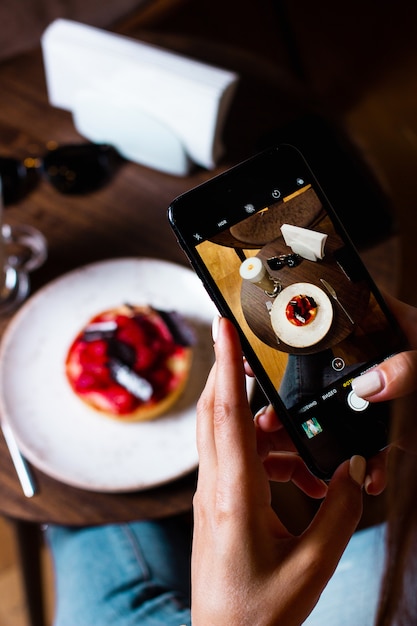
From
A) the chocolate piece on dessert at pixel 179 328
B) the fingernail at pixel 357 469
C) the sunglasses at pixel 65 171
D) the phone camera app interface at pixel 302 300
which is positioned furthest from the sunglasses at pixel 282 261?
the sunglasses at pixel 65 171

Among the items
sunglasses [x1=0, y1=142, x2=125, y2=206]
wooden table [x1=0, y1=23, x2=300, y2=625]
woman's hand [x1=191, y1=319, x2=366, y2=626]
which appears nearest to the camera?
woman's hand [x1=191, y1=319, x2=366, y2=626]

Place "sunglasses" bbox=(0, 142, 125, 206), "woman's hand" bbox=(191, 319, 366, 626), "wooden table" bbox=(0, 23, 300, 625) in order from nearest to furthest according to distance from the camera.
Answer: "woman's hand" bbox=(191, 319, 366, 626) → "wooden table" bbox=(0, 23, 300, 625) → "sunglasses" bbox=(0, 142, 125, 206)

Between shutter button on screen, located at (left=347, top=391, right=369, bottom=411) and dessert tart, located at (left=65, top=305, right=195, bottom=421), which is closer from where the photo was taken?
shutter button on screen, located at (left=347, top=391, right=369, bottom=411)

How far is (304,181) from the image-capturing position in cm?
37

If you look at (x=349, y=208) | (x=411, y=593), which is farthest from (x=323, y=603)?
(x=349, y=208)

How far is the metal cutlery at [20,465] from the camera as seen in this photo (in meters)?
0.57

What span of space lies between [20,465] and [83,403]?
3.1 inches

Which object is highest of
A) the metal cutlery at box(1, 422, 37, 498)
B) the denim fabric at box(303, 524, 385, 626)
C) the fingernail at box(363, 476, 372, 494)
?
the fingernail at box(363, 476, 372, 494)

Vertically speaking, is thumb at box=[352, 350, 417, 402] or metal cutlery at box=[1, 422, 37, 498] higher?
thumb at box=[352, 350, 417, 402]

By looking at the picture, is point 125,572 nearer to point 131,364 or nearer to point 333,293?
point 131,364

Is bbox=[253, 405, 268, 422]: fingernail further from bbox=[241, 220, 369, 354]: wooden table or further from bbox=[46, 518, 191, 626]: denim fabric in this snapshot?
bbox=[46, 518, 191, 626]: denim fabric

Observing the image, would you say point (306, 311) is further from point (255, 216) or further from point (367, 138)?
point (367, 138)

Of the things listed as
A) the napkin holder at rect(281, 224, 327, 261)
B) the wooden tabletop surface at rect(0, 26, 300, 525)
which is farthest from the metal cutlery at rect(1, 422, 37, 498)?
the napkin holder at rect(281, 224, 327, 261)

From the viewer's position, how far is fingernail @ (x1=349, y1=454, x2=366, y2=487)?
1.21 ft
